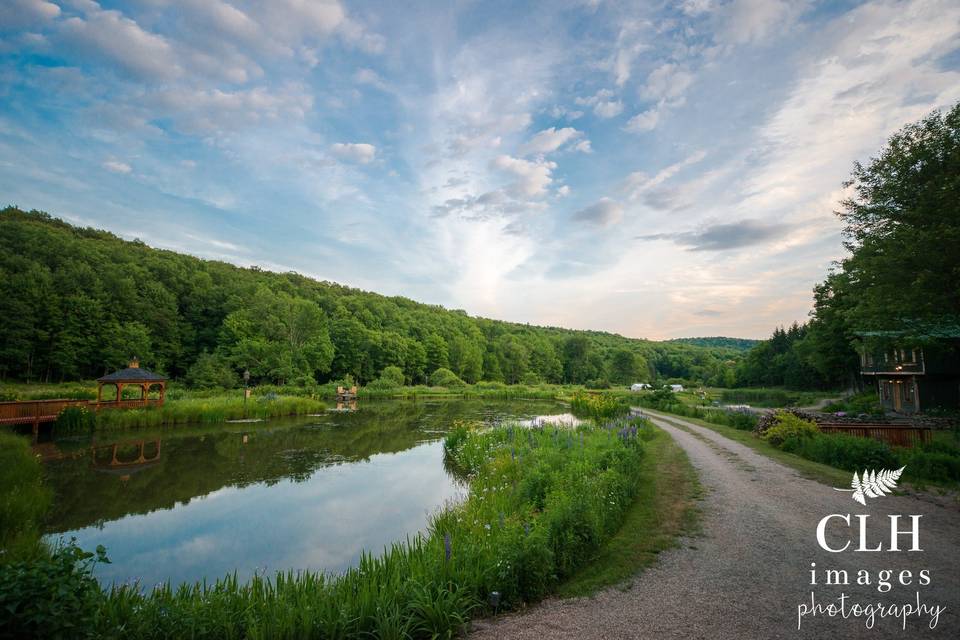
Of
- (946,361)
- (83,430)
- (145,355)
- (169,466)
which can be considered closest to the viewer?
(169,466)

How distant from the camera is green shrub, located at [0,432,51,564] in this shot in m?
6.86

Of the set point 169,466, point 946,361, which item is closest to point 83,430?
point 169,466

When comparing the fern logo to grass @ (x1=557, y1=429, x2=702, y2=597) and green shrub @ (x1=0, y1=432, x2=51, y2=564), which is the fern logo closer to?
grass @ (x1=557, y1=429, x2=702, y2=597)

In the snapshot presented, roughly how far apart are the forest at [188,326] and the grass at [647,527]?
144 ft

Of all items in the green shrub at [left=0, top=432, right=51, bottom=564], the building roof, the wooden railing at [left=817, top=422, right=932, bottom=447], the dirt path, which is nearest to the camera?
the dirt path

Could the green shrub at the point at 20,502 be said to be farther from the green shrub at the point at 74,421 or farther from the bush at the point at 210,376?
the bush at the point at 210,376

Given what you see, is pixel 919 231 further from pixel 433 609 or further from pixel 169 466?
pixel 169 466

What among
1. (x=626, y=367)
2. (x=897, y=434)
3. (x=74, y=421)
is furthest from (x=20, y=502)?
(x=626, y=367)

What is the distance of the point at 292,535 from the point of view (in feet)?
29.5

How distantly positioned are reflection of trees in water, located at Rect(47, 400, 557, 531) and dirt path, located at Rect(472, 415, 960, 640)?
35.7 feet

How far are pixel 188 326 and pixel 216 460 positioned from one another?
53554 millimetres

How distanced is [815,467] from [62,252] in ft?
243

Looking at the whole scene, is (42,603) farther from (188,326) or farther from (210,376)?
(188,326)

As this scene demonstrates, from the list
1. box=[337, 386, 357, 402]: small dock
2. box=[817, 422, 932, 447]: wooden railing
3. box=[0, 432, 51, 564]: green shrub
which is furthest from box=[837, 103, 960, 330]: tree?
box=[337, 386, 357, 402]: small dock
